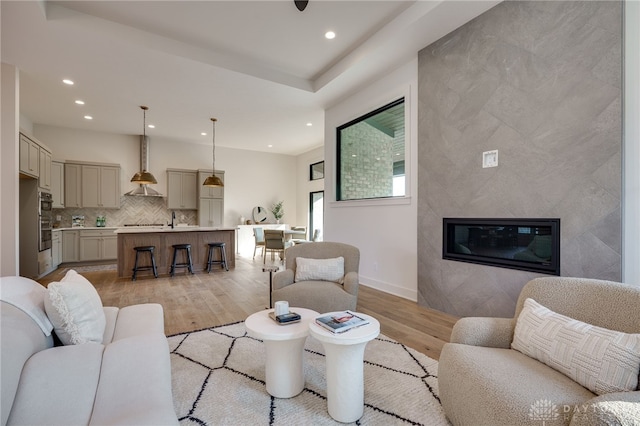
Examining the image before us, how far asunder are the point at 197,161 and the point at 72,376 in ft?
25.5

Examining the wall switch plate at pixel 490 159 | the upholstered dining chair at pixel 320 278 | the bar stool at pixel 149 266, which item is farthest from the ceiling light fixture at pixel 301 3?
the bar stool at pixel 149 266

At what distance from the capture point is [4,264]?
12.0 ft

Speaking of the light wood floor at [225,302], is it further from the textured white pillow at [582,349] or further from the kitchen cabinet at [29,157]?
the kitchen cabinet at [29,157]

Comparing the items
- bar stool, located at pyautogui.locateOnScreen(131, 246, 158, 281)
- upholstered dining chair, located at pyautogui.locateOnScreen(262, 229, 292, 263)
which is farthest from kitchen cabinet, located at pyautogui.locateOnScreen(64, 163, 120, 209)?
upholstered dining chair, located at pyautogui.locateOnScreen(262, 229, 292, 263)

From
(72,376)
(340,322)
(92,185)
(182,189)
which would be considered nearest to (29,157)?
(92,185)

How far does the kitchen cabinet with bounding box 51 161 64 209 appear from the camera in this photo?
6.15 meters

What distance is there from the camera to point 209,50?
12.7 ft

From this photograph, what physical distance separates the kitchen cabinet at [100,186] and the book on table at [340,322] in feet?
23.8

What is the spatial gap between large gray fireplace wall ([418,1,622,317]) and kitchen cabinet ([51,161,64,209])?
289 inches

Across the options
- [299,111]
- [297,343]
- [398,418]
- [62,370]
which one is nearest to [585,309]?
[398,418]

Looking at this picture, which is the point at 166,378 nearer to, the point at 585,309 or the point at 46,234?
the point at 585,309

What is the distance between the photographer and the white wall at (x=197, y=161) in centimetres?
678

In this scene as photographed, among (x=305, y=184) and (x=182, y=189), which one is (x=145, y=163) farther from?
(x=305, y=184)

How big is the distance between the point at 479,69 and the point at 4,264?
6064 mm
